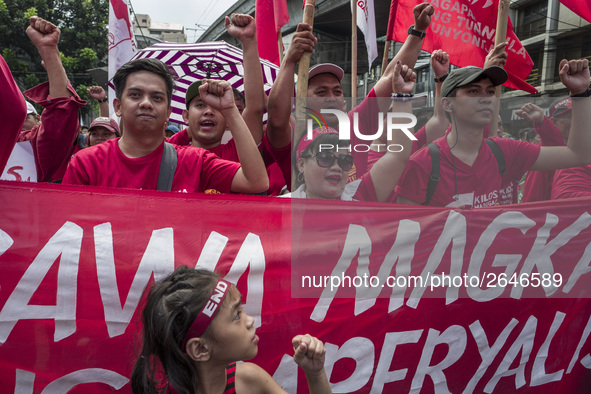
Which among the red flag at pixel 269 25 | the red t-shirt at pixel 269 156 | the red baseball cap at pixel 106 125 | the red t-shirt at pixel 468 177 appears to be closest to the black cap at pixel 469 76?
the red t-shirt at pixel 468 177

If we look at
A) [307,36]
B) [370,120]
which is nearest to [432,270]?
[370,120]

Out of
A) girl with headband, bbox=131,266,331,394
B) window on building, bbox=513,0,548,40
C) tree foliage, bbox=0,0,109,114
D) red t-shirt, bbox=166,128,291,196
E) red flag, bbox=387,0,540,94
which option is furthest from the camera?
tree foliage, bbox=0,0,109,114

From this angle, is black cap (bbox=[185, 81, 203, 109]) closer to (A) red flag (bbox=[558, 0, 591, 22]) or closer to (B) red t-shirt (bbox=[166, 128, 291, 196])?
(B) red t-shirt (bbox=[166, 128, 291, 196])

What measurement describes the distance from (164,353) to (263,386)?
1.24 ft

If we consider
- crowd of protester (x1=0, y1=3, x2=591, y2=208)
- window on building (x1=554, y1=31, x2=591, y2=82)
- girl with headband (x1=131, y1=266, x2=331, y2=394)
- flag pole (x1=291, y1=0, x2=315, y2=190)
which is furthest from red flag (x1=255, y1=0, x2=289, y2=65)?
window on building (x1=554, y1=31, x2=591, y2=82)

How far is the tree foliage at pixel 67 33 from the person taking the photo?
59.7 feet

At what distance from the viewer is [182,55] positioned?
5.46 meters

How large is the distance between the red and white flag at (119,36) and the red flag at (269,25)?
1.69 metres

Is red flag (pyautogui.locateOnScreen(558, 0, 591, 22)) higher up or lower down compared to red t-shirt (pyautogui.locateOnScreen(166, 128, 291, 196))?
higher up

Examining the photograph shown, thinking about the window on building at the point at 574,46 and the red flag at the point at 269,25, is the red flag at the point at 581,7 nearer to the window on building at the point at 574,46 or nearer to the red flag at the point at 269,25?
the red flag at the point at 269,25

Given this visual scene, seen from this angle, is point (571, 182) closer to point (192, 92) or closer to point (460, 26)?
point (460, 26)

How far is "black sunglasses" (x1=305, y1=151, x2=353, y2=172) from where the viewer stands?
2.35 m

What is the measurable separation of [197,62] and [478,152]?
3752 millimetres

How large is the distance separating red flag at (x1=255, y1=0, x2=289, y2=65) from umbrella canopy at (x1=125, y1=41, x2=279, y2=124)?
2.14 feet
